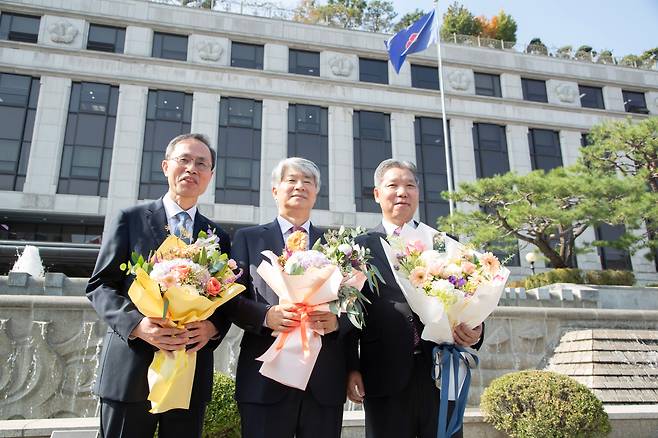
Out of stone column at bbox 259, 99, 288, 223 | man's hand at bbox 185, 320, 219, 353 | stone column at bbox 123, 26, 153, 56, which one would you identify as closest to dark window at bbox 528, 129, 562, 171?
stone column at bbox 259, 99, 288, 223

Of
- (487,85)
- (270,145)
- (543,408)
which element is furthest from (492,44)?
(543,408)

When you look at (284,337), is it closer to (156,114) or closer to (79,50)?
(156,114)

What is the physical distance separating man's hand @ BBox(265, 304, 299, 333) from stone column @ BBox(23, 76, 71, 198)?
861 inches

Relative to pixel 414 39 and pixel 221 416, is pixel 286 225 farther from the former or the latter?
pixel 414 39

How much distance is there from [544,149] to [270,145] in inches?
628

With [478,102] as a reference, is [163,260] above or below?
below

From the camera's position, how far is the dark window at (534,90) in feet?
91.7

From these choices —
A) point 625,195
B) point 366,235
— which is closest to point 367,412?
point 366,235

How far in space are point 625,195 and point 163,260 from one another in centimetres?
1746

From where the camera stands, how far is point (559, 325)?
889 centimetres

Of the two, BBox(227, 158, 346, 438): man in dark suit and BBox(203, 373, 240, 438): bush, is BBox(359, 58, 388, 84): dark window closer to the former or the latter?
BBox(203, 373, 240, 438): bush

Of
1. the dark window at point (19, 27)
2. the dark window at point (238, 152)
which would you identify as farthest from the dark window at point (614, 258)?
the dark window at point (19, 27)

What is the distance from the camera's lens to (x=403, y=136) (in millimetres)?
25172

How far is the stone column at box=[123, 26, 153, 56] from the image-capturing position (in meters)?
23.4
